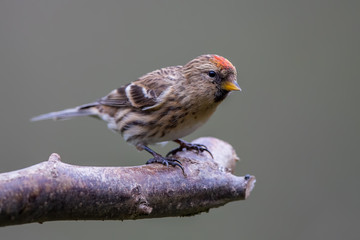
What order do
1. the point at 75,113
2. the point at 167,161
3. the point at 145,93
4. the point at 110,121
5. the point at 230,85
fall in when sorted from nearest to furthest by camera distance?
the point at 167,161 → the point at 230,85 → the point at 145,93 → the point at 110,121 → the point at 75,113

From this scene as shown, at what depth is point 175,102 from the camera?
310 cm

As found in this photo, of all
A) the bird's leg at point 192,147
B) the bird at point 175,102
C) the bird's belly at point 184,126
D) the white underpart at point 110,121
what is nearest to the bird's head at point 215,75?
the bird at point 175,102

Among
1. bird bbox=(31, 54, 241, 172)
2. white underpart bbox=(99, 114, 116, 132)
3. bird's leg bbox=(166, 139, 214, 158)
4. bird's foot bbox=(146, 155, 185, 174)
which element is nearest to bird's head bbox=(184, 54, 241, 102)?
bird bbox=(31, 54, 241, 172)

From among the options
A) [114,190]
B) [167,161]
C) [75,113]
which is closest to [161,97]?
[167,161]

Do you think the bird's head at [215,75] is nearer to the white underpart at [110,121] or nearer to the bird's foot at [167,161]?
the bird's foot at [167,161]

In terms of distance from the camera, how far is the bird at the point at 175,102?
9.80ft

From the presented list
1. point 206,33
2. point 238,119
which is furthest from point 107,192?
point 206,33

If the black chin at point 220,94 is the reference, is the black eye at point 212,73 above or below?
above

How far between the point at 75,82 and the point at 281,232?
7.92 ft

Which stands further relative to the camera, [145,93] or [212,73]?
[145,93]

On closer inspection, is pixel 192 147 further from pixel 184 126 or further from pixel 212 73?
pixel 212 73

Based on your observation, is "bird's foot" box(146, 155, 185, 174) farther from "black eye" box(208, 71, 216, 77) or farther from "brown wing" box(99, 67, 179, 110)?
"black eye" box(208, 71, 216, 77)

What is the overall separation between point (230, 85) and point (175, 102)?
37cm

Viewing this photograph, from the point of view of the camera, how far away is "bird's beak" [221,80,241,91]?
2892mm
